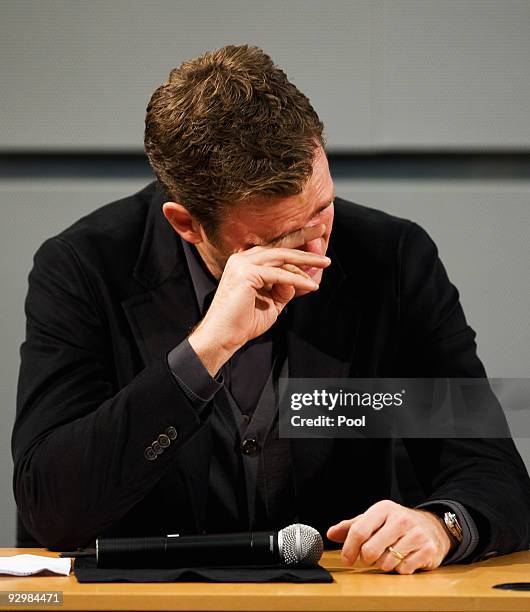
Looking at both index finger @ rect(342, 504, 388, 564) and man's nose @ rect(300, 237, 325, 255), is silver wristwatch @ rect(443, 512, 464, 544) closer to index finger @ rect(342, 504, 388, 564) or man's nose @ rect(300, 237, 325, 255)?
index finger @ rect(342, 504, 388, 564)

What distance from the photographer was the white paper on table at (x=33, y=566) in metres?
1.20

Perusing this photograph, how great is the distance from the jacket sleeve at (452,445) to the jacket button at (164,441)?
38 cm

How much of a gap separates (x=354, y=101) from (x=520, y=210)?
1.35 feet

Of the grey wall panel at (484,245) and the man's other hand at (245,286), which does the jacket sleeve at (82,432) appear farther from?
the grey wall panel at (484,245)

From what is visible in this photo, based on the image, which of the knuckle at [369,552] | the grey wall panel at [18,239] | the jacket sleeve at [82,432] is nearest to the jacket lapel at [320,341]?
the jacket sleeve at [82,432]

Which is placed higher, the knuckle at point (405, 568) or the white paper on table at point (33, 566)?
the white paper on table at point (33, 566)

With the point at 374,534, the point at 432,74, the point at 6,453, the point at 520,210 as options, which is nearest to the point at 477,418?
the point at 374,534

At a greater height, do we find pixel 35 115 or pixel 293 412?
pixel 35 115

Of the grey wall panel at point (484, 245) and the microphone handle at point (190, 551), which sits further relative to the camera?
the grey wall panel at point (484, 245)

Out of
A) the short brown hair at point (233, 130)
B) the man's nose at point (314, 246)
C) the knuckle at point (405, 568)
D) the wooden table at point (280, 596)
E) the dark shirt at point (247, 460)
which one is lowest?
the wooden table at point (280, 596)

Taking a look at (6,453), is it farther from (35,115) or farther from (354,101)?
(354,101)

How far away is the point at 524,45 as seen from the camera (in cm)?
206

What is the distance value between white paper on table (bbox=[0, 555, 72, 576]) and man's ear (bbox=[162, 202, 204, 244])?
1.83ft

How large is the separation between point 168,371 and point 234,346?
0.10m
